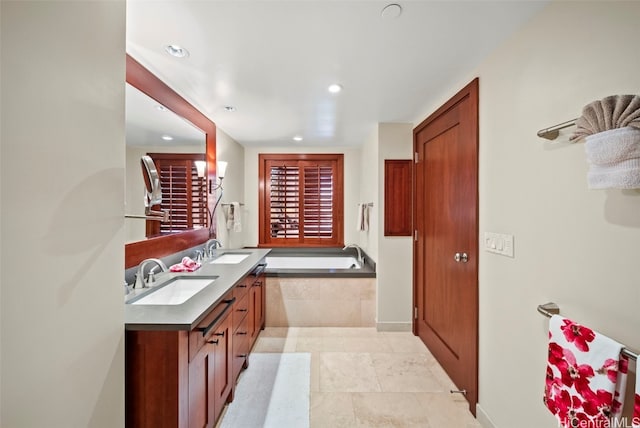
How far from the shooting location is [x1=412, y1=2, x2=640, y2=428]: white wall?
99 centimetres

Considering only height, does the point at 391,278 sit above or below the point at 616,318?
below

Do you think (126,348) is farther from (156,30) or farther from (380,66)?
(380,66)

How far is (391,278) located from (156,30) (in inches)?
114

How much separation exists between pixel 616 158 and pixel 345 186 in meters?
3.68

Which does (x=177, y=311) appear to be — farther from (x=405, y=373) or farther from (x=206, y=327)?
(x=405, y=373)

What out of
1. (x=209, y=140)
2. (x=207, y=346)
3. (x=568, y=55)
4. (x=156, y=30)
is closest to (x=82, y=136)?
(x=156, y=30)

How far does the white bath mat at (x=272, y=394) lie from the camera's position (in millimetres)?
1789

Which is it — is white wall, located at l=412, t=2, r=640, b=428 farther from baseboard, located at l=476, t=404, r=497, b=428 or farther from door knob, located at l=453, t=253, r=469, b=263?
door knob, located at l=453, t=253, r=469, b=263

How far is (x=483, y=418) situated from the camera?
5.81 feet

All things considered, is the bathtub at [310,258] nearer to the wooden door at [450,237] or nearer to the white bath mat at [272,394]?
the wooden door at [450,237]

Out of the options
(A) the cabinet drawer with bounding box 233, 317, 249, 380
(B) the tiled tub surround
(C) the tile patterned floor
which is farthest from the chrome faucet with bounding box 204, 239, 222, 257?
(C) the tile patterned floor

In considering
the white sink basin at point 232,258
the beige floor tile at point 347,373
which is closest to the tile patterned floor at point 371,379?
the beige floor tile at point 347,373

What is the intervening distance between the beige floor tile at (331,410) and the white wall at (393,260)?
3.99 feet

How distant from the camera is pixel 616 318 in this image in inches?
39.1
